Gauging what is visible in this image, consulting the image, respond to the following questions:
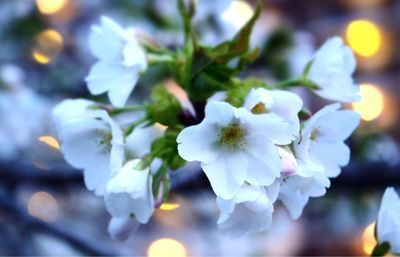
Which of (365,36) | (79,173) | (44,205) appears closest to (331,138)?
(79,173)

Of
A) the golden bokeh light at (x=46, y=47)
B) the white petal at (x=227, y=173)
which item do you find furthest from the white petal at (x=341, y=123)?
the golden bokeh light at (x=46, y=47)

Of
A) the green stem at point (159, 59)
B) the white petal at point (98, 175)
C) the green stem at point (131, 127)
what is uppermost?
the green stem at point (159, 59)

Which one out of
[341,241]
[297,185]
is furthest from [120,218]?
[341,241]

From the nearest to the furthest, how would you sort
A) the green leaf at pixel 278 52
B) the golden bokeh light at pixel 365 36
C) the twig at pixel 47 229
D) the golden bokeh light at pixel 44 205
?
the twig at pixel 47 229, the green leaf at pixel 278 52, the golden bokeh light at pixel 44 205, the golden bokeh light at pixel 365 36

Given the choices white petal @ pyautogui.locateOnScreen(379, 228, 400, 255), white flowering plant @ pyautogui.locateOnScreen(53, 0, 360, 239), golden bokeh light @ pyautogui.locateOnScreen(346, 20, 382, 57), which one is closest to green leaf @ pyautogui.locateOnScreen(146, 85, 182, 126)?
white flowering plant @ pyautogui.locateOnScreen(53, 0, 360, 239)

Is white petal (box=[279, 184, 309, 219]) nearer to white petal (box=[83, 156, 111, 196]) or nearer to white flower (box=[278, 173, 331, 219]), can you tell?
white flower (box=[278, 173, 331, 219])

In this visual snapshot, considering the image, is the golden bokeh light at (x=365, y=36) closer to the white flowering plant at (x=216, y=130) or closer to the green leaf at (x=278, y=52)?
the green leaf at (x=278, y=52)
